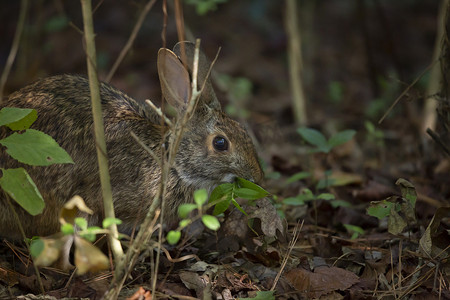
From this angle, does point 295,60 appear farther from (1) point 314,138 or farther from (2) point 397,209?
(2) point 397,209

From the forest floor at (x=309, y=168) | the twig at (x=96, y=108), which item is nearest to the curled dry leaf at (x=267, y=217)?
the forest floor at (x=309, y=168)

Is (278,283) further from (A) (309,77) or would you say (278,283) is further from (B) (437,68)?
(A) (309,77)

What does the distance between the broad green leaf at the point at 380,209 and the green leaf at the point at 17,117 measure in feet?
7.92

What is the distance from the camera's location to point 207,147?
500 cm

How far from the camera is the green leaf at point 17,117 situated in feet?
11.3

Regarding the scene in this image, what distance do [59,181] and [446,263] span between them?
294 centimetres

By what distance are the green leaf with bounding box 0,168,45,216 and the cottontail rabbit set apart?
1.06 meters

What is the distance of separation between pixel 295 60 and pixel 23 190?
5000 millimetres

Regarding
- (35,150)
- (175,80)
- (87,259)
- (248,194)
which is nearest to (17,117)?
(35,150)

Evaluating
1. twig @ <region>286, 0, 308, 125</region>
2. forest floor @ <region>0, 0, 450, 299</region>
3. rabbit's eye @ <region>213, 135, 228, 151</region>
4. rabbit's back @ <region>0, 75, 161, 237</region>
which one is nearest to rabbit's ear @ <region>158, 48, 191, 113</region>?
A: rabbit's back @ <region>0, 75, 161, 237</region>

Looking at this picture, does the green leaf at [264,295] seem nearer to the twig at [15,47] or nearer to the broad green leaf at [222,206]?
the broad green leaf at [222,206]

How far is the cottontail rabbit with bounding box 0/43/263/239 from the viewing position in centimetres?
457

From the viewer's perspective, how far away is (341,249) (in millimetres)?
4531

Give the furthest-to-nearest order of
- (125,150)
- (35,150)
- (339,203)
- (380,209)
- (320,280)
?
1. (339,203)
2. (125,150)
3. (380,209)
4. (320,280)
5. (35,150)
